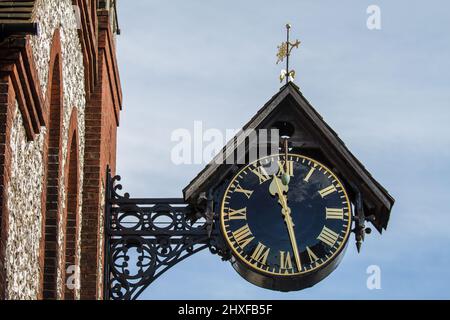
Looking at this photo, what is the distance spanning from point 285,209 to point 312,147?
99cm

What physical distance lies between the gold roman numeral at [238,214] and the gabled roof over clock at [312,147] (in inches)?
16.5

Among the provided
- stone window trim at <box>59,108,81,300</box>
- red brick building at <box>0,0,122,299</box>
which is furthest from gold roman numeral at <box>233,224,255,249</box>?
stone window trim at <box>59,108,81,300</box>

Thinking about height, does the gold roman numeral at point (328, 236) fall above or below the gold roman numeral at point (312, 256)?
above

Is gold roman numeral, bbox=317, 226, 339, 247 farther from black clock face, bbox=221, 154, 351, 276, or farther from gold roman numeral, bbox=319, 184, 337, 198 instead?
gold roman numeral, bbox=319, 184, 337, 198

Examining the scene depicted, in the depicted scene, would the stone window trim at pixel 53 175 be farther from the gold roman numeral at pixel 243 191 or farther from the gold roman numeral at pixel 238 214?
the gold roman numeral at pixel 243 191

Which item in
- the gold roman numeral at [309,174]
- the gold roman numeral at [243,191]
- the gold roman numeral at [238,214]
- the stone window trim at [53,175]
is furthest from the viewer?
the gold roman numeral at [309,174]

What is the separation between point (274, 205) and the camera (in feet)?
62.7

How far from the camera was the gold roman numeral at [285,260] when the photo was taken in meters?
18.7

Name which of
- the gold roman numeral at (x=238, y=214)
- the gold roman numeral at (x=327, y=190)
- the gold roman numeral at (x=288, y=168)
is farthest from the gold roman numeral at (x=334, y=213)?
the gold roman numeral at (x=238, y=214)

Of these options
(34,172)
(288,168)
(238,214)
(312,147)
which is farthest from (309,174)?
(34,172)

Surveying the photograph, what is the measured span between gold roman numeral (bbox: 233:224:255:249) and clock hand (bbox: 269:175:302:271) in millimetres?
438

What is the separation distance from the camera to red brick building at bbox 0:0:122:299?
521 inches

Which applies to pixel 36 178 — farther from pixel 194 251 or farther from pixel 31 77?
pixel 194 251
